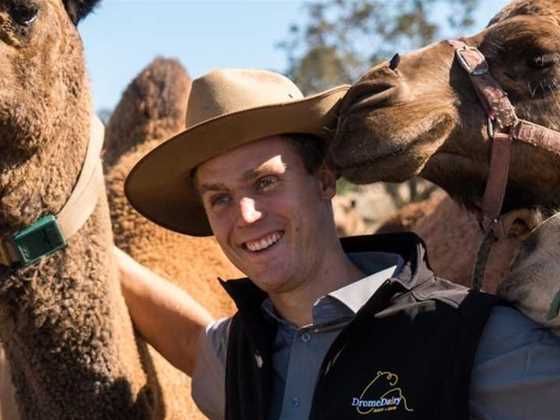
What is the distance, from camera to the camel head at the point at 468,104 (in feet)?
10.8

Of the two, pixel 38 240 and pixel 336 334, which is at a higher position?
pixel 38 240

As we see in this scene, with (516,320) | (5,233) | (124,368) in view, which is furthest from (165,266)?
(516,320)

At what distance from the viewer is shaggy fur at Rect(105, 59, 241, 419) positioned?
4.12 meters

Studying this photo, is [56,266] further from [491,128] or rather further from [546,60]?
[546,60]

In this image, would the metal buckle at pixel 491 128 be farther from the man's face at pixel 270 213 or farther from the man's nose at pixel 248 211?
the man's nose at pixel 248 211

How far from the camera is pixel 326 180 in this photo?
3316 millimetres

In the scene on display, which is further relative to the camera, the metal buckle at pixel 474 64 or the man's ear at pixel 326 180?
the metal buckle at pixel 474 64

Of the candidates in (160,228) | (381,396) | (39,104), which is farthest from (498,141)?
(160,228)

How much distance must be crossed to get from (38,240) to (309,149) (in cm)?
94

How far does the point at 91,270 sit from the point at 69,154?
408 millimetres

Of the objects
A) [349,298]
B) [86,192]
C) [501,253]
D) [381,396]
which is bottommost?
[501,253]

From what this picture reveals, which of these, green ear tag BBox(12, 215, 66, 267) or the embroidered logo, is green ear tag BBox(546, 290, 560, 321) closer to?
the embroidered logo

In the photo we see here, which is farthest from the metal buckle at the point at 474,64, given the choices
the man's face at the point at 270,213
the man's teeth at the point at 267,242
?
the man's teeth at the point at 267,242

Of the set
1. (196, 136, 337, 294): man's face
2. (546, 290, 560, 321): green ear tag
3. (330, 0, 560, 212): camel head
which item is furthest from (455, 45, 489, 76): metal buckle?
(546, 290, 560, 321): green ear tag
